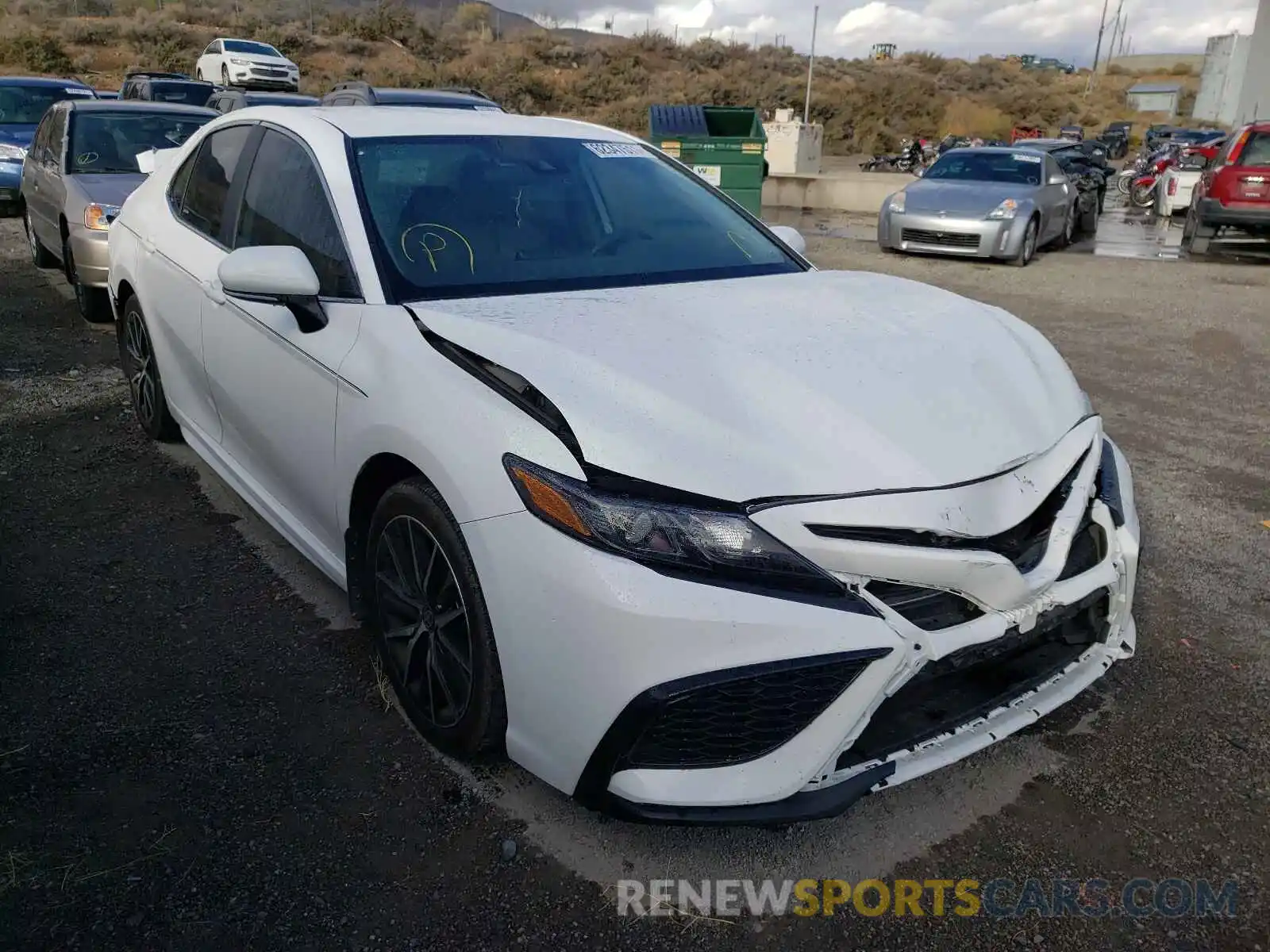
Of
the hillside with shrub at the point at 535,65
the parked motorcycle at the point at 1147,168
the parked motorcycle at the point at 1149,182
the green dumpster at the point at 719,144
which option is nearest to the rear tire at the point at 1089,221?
the parked motorcycle at the point at 1149,182

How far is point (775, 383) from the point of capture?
2273 mm

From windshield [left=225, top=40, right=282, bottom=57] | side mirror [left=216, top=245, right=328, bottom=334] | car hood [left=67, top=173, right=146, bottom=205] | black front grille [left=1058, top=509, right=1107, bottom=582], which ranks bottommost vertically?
black front grille [left=1058, top=509, right=1107, bottom=582]

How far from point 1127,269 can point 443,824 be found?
12.1 meters

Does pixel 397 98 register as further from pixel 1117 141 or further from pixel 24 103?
pixel 1117 141

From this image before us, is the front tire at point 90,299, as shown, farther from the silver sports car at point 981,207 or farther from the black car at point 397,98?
the silver sports car at point 981,207

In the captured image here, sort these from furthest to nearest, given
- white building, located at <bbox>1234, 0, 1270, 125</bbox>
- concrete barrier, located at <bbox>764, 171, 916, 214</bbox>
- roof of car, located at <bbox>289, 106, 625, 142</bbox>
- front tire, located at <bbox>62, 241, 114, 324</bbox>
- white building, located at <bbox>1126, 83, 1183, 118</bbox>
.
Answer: white building, located at <bbox>1126, 83, 1183, 118</bbox>
white building, located at <bbox>1234, 0, 1270, 125</bbox>
concrete barrier, located at <bbox>764, 171, 916, 214</bbox>
front tire, located at <bbox>62, 241, 114, 324</bbox>
roof of car, located at <bbox>289, 106, 625, 142</bbox>

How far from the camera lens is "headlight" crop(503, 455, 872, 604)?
1932mm

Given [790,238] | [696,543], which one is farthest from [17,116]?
[696,543]

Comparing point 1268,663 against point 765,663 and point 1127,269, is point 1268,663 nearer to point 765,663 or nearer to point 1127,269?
point 765,663

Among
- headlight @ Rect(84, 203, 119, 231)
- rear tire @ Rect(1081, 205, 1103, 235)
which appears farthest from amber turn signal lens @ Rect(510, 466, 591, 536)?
rear tire @ Rect(1081, 205, 1103, 235)

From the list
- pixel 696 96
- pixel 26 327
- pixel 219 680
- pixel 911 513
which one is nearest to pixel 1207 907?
pixel 911 513

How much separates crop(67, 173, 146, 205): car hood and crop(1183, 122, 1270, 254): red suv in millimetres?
12652

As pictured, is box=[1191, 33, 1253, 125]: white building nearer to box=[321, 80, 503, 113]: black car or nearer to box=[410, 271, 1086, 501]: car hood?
box=[321, 80, 503, 113]: black car

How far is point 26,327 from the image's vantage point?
716cm
